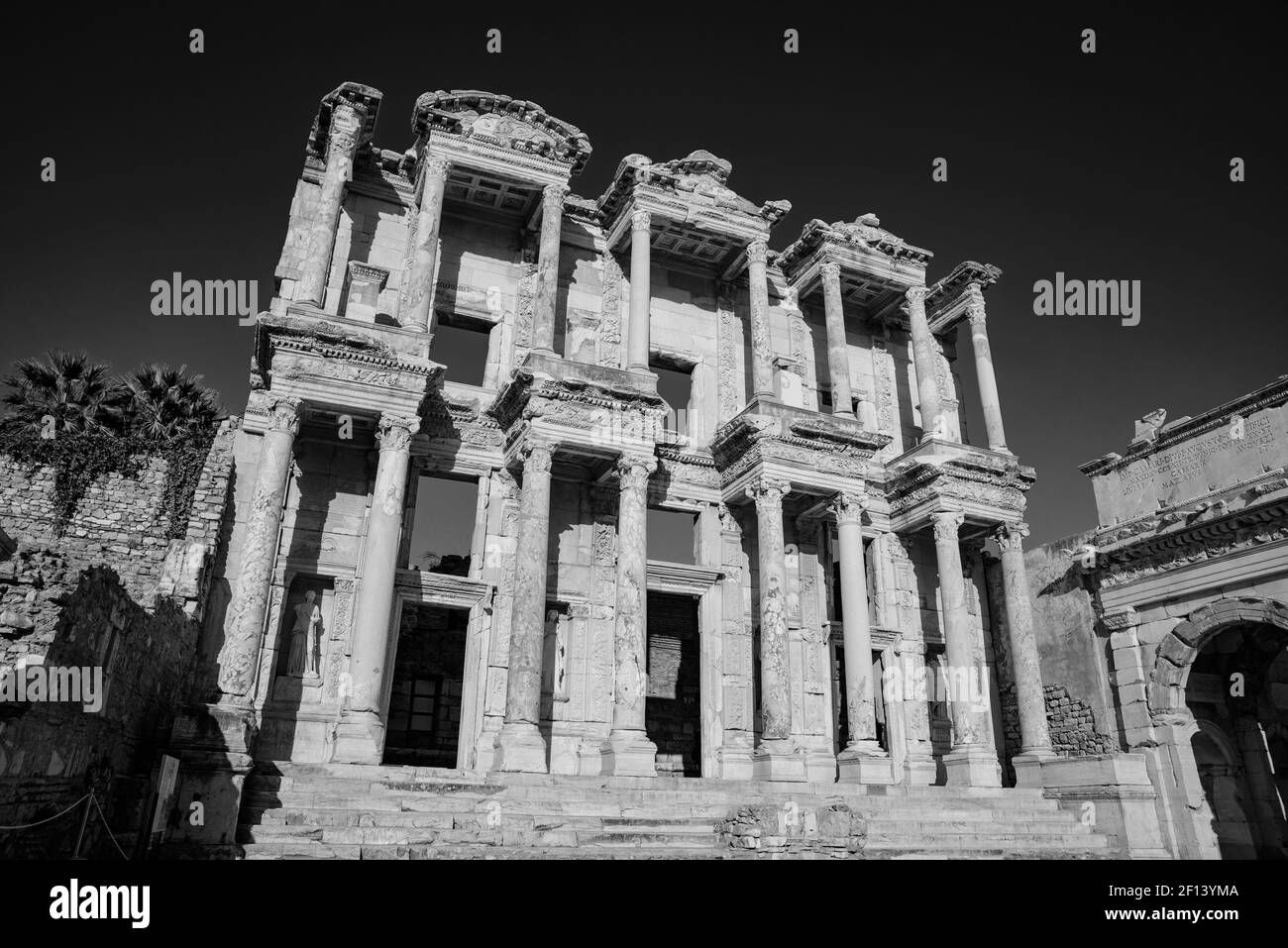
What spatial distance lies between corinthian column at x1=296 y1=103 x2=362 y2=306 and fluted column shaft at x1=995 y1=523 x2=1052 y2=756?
53.2 feet

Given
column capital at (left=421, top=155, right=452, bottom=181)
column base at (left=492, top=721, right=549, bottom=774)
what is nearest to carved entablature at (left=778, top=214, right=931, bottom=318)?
column capital at (left=421, top=155, right=452, bottom=181)

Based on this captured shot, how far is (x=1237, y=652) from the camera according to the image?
65.7ft

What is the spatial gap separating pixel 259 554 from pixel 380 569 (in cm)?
200

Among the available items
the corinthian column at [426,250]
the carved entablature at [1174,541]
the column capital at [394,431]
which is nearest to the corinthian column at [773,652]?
the column capital at [394,431]

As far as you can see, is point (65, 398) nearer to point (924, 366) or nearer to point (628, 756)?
point (628, 756)

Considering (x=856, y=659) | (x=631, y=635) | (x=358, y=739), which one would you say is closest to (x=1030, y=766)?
(x=856, y=659)

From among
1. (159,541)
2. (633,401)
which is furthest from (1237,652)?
(159,541)

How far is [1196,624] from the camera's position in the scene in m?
18.5

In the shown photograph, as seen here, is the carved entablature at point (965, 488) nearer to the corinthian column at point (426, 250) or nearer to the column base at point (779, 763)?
the column base at point (779, 763)

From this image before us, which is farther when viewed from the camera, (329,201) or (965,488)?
(965,488)

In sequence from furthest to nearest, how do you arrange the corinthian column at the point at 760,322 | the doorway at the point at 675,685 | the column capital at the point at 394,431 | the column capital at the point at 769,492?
the doorway at the point at 675,685 → the corinthian column at the point at 760,322 → the column capital at the point at 769,492 → the column capital at the point at 394,431

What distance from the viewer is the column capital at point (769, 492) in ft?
60.1
